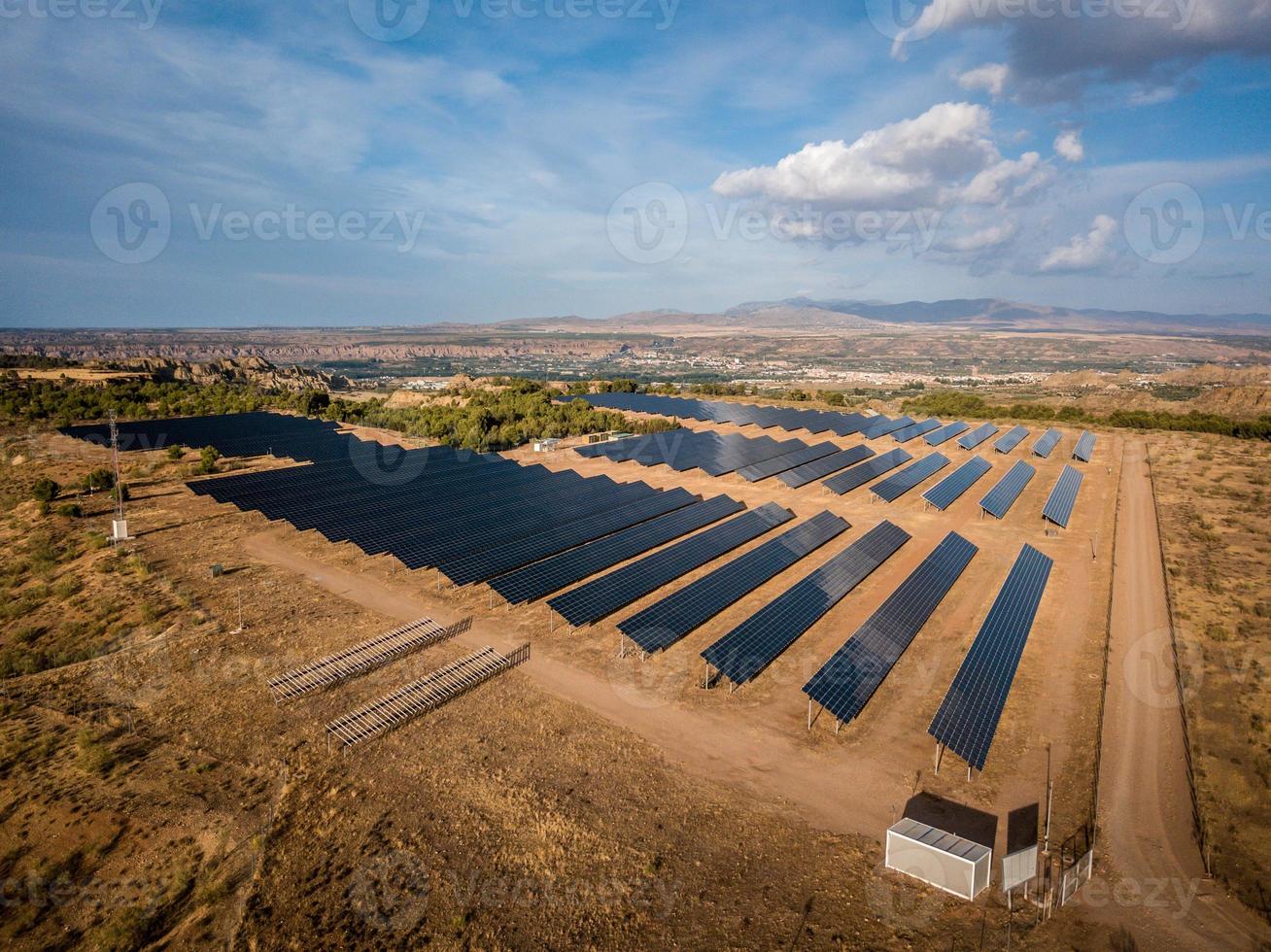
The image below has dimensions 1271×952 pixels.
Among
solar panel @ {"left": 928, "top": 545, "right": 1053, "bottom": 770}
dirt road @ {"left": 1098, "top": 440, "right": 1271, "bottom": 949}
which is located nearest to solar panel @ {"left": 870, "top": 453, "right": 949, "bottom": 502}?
solar panel @ {"left": 928, "top": 545, "right": 1053, "bottom": 770}

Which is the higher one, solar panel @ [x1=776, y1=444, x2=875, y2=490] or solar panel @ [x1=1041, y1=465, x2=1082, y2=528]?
solar panel @ [x1=776, y1=444, x2=875, y2=490]

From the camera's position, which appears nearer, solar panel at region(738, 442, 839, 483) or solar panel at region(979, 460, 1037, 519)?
solar panel at region(979, 460, 1037, 519)

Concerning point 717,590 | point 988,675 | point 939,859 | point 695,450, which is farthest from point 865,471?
point 939,859

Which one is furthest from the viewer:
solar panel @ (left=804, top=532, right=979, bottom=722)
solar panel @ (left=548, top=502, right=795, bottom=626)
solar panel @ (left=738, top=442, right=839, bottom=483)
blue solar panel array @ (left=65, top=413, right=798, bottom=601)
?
solar panel @ (left=738, top=442, right=839, bottom=483)

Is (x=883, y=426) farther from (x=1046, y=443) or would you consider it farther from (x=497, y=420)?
(x=497, y=420)

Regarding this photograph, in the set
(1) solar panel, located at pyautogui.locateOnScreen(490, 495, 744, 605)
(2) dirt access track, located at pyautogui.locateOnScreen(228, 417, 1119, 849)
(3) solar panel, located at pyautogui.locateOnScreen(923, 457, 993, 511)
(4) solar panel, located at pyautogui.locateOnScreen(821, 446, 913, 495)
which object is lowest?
(2) dirt access track, located at pyautogui.locateOnScreen(228, 417, 1119, 849)

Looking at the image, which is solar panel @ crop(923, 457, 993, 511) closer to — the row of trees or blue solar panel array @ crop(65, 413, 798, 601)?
blue solar panel array @ crop(65, 413, 798, 601)

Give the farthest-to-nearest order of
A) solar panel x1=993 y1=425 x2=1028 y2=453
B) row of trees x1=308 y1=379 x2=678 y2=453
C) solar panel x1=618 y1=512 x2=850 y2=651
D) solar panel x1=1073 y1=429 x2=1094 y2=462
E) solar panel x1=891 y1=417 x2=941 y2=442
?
solar panel x1=891 y1=417 x2=941 y2=442, solar panel x1=993 y1=425 x2=1028 y2=453, row of trees x1=308 y1=379 x2=678 y2=453, solar panel x1=1073 y1=429 x2=1094 y2=462, solar panel x1=618 y1=512 x2=850 y2=651

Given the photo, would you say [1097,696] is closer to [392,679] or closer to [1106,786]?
[1106,786]
